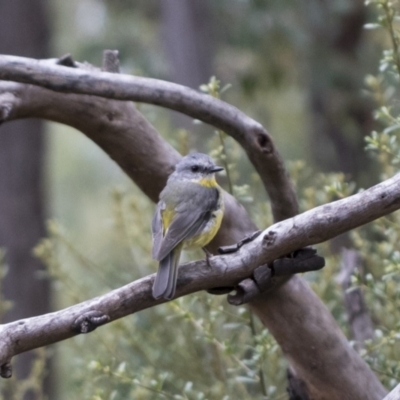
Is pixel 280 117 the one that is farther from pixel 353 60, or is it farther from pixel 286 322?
pixel 286 322

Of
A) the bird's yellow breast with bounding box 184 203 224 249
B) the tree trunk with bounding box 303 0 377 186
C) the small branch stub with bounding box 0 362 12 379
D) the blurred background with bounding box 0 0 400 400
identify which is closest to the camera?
the small branch stub with bounding box 0 362 12 379

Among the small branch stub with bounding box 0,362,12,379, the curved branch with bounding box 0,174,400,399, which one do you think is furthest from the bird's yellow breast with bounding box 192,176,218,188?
the small branch stub with bounding box 0,362,12,379

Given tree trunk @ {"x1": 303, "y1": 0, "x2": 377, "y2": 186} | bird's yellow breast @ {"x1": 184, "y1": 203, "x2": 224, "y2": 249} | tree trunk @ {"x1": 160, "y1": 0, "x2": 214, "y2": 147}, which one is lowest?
bird's yellow breast @ {"x1": 184, "y1": 203, "x2": 224, "y2": 249}

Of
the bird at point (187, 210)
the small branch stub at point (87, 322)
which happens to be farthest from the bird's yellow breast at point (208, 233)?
the small branch stub at point (87, 322)

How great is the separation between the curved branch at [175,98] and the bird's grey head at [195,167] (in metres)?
0.24

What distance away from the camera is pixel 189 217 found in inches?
102

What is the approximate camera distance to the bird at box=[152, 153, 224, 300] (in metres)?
2.45

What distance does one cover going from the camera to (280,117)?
743cm

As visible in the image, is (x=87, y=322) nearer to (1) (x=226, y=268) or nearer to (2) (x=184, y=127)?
(1) (x=226, y=268)

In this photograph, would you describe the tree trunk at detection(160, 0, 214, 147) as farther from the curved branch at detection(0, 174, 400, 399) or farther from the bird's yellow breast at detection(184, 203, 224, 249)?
the curved branch at detection(0, 174, 400, 399)

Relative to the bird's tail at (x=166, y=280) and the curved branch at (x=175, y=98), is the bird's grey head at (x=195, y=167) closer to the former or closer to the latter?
the curved branch at (x=175, y=98)

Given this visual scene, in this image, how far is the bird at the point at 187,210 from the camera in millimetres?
2453

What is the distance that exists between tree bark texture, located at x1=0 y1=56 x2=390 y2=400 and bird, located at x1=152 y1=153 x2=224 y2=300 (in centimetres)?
8

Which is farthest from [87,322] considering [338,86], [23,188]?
[338,86]
